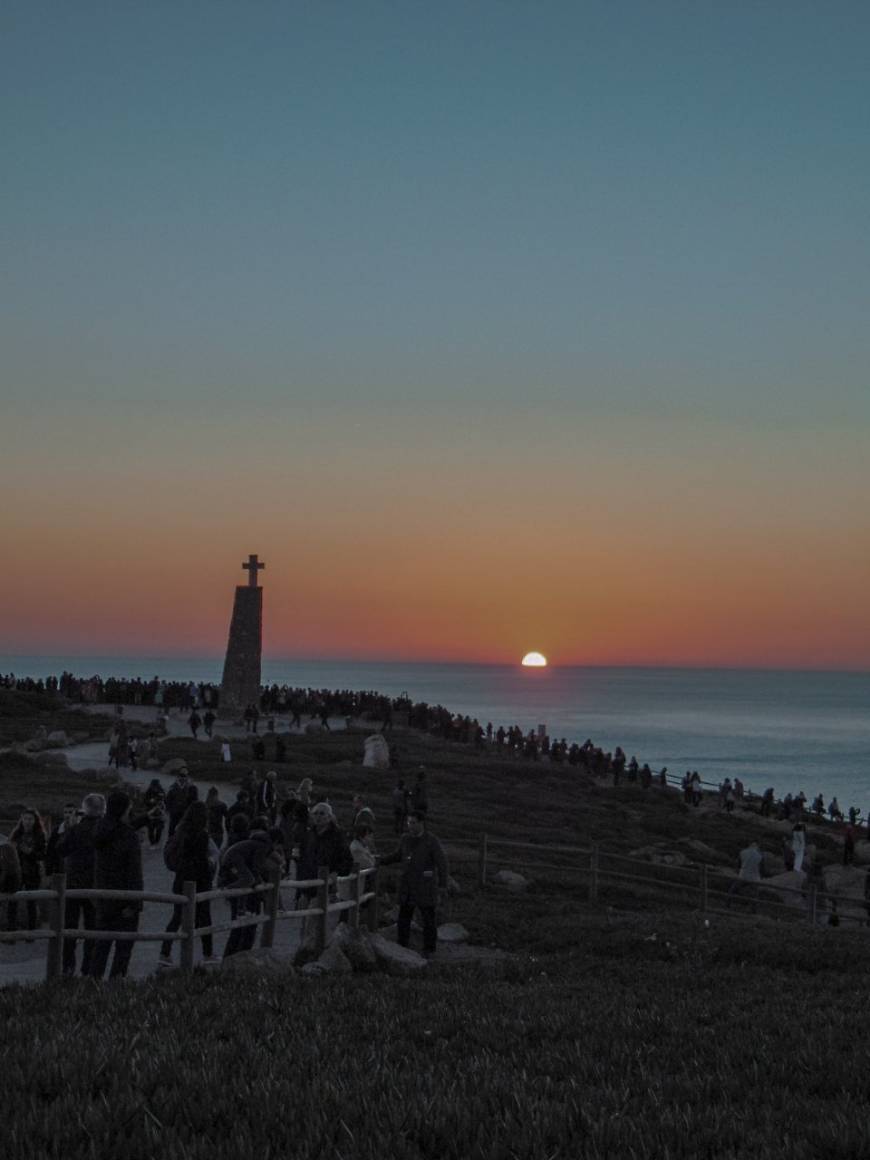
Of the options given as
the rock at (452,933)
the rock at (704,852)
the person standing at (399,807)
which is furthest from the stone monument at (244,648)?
the rock at (452,933)

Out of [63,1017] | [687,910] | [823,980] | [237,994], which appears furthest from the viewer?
[687,910]

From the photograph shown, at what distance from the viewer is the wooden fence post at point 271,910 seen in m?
14.8

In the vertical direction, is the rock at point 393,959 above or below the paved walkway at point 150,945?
above

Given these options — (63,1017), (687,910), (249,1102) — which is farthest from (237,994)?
(687,910)

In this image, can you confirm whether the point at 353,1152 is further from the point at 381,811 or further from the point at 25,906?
the point at 381,811

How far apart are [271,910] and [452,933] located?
14.8 feet

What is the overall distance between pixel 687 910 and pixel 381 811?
11.8 m

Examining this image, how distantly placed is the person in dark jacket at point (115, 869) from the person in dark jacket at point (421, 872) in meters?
4.42

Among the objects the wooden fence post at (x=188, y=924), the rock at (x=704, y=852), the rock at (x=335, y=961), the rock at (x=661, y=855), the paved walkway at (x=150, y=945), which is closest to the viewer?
the wooden fence post at (x=188, y=924)

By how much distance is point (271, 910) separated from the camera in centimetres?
1487

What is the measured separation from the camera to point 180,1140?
21.1 feet

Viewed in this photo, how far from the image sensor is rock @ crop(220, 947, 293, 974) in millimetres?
13109

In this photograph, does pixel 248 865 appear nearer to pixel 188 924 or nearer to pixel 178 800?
pixel 188 924

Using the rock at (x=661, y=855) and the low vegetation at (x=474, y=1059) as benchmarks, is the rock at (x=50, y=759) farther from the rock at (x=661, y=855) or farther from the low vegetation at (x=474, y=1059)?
the low vegetation at (x=474, y=1059)
